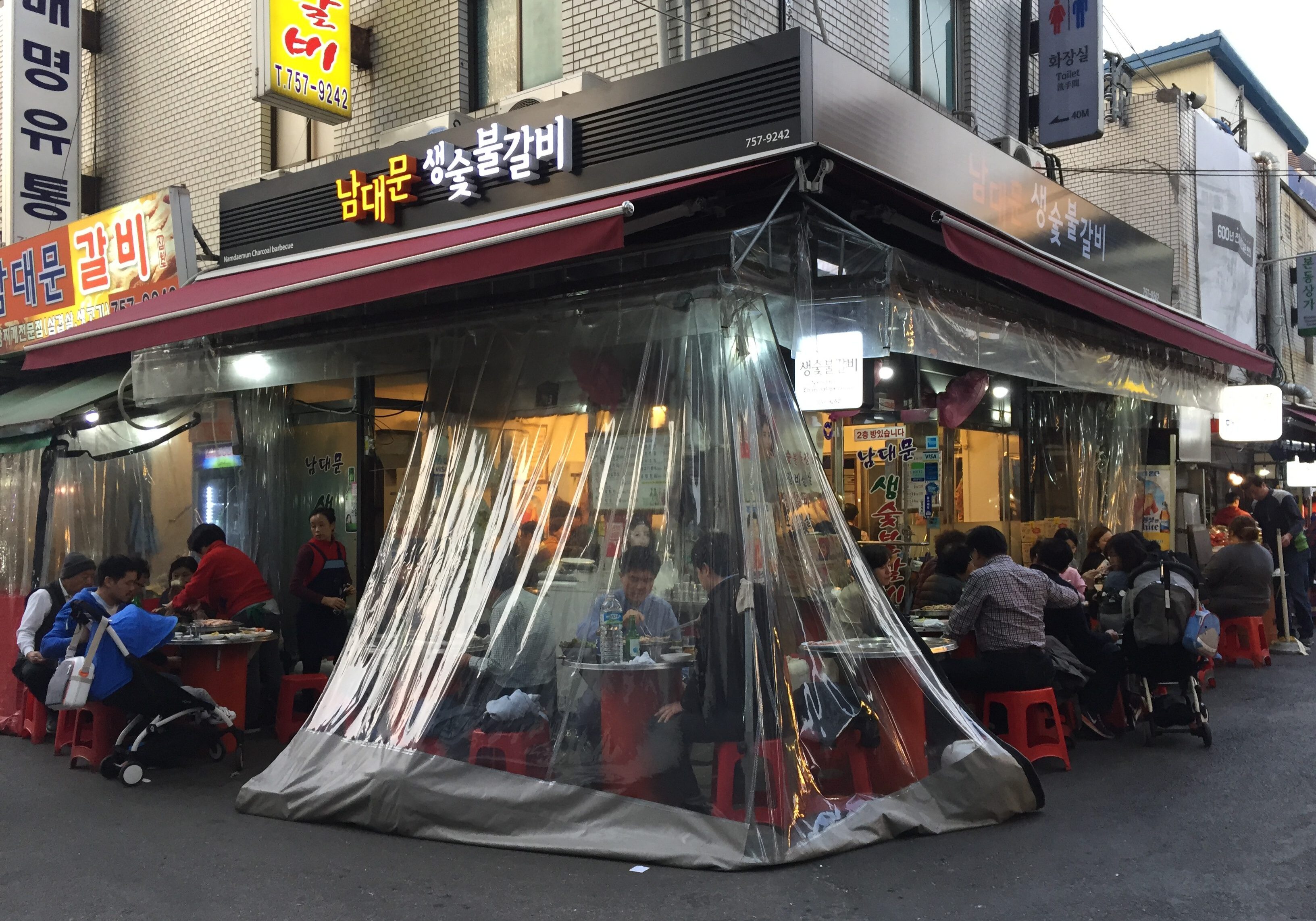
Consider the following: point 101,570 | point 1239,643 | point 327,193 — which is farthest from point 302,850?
point 1239,643

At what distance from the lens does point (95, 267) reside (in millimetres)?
11500

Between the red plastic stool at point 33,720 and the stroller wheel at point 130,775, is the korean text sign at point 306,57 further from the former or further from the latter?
the stroller wheel at point 130,775

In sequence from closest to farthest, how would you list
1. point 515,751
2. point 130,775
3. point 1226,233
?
point 515,751, point 130,775, point 1226,233

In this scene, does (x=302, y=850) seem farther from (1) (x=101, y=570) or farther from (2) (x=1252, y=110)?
(2) (x=1252, y=110)

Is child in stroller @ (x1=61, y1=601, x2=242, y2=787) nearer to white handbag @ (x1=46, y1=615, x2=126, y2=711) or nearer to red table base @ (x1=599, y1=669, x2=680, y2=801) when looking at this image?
white handbag @ (x1=46, y1=615, x2=126, y2=711)

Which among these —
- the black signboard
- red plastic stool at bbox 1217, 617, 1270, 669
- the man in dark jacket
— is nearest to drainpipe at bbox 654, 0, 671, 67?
the black signboard

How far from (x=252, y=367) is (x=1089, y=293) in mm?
6632

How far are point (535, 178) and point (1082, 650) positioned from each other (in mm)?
5556

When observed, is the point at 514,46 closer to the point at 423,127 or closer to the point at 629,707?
the point at 423,127

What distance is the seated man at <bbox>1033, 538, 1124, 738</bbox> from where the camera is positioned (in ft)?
26.5

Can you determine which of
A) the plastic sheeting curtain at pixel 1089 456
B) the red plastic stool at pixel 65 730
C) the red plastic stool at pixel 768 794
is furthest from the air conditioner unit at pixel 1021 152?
the red plastic stool at pixel 65 730

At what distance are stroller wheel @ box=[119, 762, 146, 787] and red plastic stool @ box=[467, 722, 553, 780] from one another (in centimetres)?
286

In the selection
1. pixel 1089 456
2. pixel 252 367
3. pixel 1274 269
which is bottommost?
pixel 1089 456

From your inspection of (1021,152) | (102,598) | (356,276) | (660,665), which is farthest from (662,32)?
(102,598)
